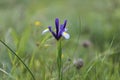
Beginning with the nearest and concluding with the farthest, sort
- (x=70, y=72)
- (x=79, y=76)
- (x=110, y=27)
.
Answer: (x=79, y=76)
(x=70, y=72)
(x=110, y=27)

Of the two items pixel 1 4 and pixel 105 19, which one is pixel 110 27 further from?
pixel 1 4

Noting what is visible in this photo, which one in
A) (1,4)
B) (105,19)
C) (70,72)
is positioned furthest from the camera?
(1,4)

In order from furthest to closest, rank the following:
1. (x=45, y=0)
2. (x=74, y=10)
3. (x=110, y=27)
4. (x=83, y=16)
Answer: (x=45, y=0)
(x=74, y=10)
(x=83, y=16)
(x=110, y=27)

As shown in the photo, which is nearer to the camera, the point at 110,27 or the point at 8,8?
the point at 110,27

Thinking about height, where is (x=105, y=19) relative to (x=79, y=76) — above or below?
below

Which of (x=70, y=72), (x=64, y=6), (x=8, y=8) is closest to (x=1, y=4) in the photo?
(x=8, y=8)

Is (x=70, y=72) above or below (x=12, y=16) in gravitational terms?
above

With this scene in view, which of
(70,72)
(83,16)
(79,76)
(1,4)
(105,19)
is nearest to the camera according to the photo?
(79,76)

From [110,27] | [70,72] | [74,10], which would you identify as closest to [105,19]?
[110,27]

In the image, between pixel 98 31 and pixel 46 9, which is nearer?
pixel 98 31

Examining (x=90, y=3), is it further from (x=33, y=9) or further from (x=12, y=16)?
(x=12, y=16)
